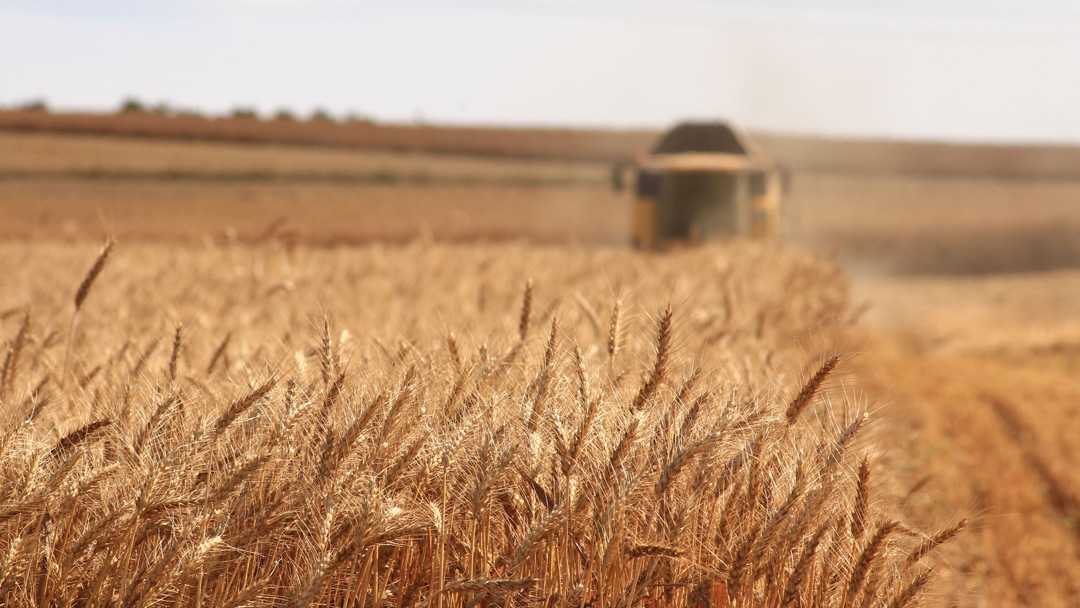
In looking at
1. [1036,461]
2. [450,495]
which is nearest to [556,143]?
[1036,461]

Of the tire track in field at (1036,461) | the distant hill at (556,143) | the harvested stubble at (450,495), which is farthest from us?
the distant hill at (556,143)

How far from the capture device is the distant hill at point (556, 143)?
32.4 m

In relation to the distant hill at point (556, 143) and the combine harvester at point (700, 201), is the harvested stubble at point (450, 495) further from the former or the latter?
the distant hill at point (556, 143)

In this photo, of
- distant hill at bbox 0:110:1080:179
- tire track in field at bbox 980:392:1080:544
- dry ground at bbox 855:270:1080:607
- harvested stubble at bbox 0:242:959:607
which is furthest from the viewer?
distant hill at bbox 0:110:1080:179

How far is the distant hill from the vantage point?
32406 millimetres

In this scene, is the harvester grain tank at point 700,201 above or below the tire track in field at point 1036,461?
above

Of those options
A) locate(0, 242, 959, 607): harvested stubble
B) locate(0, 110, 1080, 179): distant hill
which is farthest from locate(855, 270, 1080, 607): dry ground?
locate(0, 110, 1080, 179): distant hill

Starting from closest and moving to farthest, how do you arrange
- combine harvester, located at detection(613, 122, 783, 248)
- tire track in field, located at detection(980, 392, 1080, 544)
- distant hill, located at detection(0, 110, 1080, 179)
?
1. tire track in field, located at detection(980, 392, 1080, 544)
2. combine harvester, located at detection(613, 122, 783, 248)
3. distant hill, located at detection(0, 110, 1080, 179)

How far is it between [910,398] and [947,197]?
3161 cm

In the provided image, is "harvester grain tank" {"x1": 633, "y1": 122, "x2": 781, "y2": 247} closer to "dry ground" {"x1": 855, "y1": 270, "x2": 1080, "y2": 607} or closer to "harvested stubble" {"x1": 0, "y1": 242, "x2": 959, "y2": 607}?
"dry ground" {"x1": 855, "y1": 270, "x2": 1080, "y2": 607}

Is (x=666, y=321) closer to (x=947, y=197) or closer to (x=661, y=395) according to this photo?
(x=661, y=395)

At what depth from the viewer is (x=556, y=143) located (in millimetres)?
39531

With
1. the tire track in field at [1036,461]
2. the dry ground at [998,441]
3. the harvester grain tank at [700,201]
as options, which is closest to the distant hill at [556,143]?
the dry ground at [998,441]

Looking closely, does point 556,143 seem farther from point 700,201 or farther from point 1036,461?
point 1036,461
